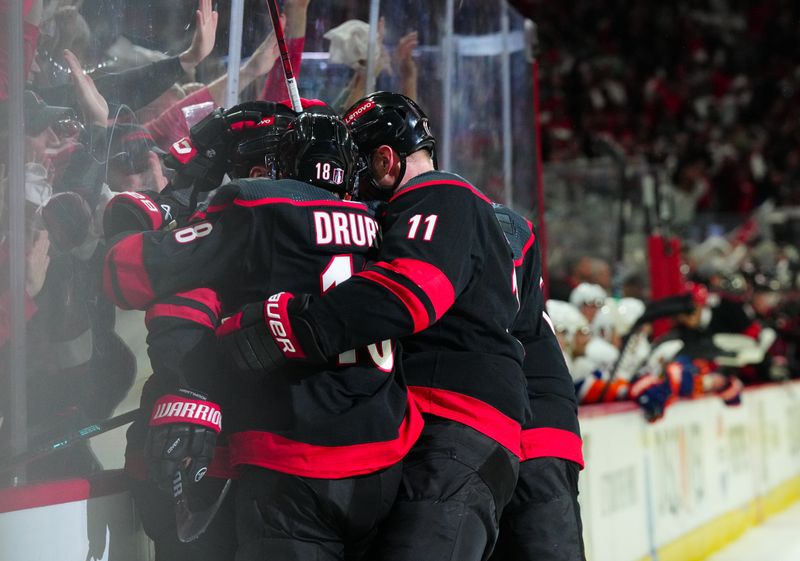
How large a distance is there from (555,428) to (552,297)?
15.9ft

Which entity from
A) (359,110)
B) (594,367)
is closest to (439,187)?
(359,110)

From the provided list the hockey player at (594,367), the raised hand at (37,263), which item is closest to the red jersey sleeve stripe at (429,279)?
the raised hand at (37,263)

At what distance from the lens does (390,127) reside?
210 centimetres

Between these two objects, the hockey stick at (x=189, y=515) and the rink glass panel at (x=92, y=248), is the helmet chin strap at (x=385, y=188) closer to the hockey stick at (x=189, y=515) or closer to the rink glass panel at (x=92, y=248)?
the rink glass panel at (x=92, y=248)

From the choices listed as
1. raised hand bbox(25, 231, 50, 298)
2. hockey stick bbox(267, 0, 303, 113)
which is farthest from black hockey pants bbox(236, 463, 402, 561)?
hockey stick bbox(267, 0, 303, 113)

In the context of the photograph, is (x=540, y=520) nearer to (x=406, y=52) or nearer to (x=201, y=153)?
(x=201, y=153)

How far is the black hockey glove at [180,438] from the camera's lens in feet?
5.75

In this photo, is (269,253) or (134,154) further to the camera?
(134,154)

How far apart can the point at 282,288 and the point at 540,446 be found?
82 centimetres

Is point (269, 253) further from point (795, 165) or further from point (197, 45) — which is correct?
point (795, 165)

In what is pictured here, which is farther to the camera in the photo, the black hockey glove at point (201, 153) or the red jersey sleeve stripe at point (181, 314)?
the black hockey glove at point (201, 153)

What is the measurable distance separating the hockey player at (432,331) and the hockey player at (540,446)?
315 millimetres

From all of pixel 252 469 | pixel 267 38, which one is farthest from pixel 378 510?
pixel 267 38

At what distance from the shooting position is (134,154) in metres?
2.06
